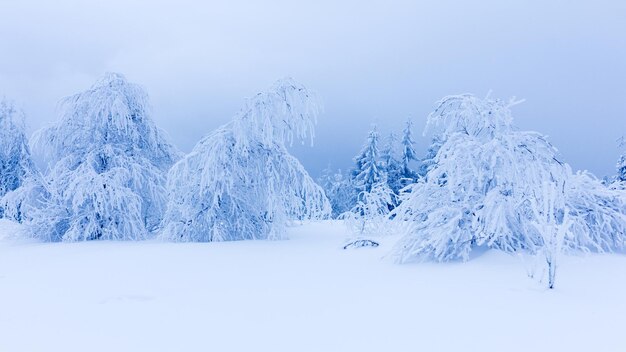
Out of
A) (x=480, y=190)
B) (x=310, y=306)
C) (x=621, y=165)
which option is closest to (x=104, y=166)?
(x=310, y=306)

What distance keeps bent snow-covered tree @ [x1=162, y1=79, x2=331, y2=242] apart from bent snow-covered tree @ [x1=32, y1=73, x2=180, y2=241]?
67.8 inches

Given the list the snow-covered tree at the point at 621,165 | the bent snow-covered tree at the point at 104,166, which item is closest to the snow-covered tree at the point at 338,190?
the snow-covered tree at the point at 621,165

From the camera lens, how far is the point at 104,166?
12.7m

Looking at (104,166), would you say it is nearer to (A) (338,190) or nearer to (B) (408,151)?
(B) (408,151)

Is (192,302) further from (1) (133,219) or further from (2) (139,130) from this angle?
(2) (139,130)

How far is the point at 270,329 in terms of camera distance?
3941mm

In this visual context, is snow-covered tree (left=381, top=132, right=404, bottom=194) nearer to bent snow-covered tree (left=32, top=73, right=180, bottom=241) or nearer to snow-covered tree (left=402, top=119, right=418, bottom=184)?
snow-covered tree (left=402, top=119, right=418, bottom=184)

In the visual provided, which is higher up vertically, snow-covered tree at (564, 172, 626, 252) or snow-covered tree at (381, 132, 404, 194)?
snow-covered tree at (381, 132, 404, 194)

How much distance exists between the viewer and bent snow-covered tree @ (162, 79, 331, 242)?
10945 mm

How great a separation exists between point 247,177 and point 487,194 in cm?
648

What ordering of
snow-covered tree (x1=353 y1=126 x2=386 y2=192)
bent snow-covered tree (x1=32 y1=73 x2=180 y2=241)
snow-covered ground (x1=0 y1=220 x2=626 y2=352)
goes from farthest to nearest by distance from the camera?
snow-covered tree (x1=353 y1=126 x2=386 y2=192), bent snow-covered tree (x1=32 y1=73 x2=180 y2=241), snow-covered ground (x1=0 y1=220 x2=626 y2=352)

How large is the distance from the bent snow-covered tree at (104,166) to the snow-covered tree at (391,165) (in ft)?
67.2

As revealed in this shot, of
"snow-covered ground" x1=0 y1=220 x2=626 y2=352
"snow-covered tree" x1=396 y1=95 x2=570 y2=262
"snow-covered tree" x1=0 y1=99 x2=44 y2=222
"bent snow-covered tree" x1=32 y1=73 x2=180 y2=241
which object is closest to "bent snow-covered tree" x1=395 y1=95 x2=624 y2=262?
"snow-covered tree" x1=396 y1=95 x2=570 y2=262

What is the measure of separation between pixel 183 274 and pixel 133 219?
6530 mm
